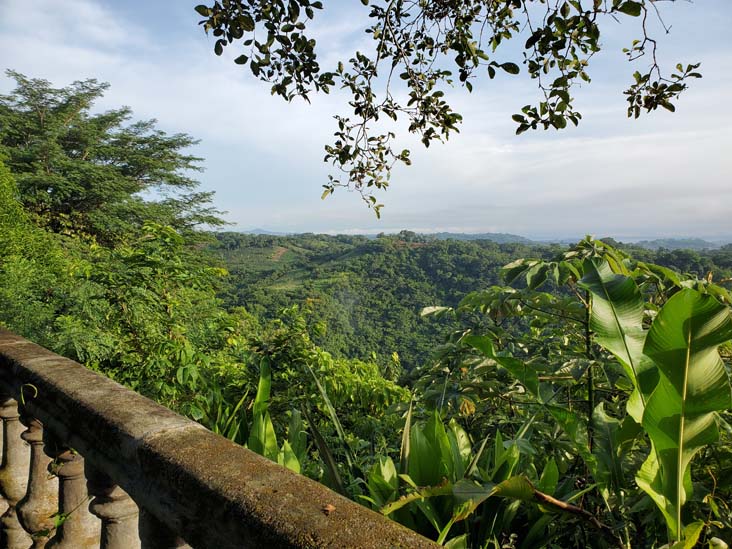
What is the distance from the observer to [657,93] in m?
2.06

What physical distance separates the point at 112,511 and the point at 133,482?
0.18 metres

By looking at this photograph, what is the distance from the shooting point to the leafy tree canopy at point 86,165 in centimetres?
1598

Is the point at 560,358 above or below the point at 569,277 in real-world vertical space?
below

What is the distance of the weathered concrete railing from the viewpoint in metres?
0.61

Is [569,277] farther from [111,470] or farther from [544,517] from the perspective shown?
[111,470]

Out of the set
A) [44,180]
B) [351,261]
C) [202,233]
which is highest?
[44,180]

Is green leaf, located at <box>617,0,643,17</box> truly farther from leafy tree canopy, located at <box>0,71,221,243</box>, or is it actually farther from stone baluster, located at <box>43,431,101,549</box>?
leafy tree canopy, located at <box>0,71,221,243</box>

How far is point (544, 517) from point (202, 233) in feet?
74.8

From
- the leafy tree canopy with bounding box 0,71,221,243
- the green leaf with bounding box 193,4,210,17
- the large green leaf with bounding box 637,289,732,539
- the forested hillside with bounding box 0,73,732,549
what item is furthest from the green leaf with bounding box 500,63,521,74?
the leafy tree canopy with bounding box 0,71,221,243

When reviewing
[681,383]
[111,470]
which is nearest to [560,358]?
[681,383]

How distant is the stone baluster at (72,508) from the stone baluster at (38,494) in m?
0.19

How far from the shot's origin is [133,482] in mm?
819

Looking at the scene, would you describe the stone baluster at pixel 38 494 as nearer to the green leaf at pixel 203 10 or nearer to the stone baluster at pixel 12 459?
the stone baluster at pixel 12 459

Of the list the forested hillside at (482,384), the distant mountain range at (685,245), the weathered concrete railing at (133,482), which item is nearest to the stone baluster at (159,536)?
the weathered concrete railing at (133,482)
